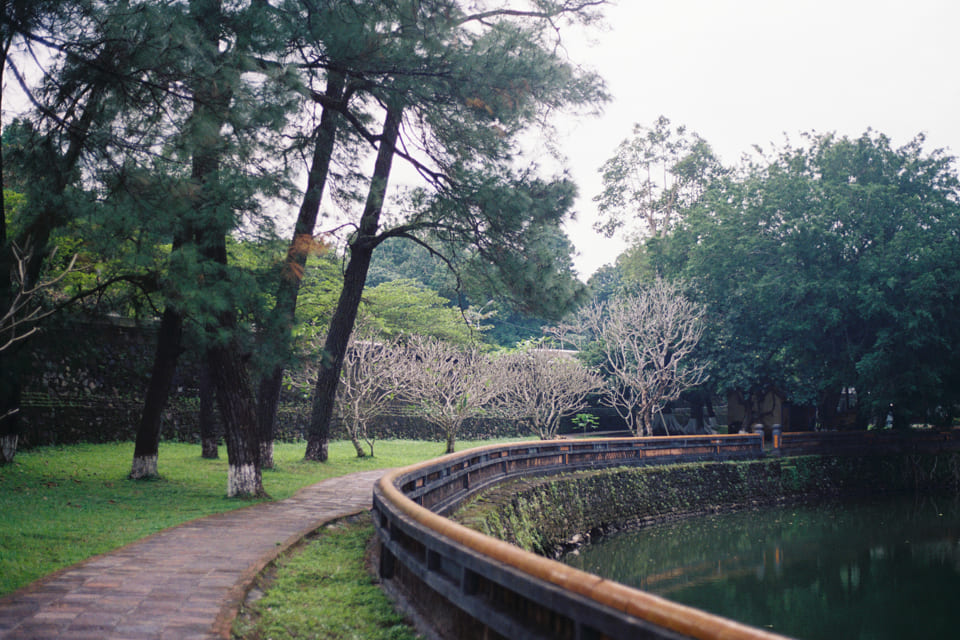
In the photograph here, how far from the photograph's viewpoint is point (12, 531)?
25.0 feet

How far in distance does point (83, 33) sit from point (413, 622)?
5.96m

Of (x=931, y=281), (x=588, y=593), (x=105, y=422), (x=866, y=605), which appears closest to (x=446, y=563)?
(x=588, y=593)

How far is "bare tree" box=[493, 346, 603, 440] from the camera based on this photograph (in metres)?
23.3

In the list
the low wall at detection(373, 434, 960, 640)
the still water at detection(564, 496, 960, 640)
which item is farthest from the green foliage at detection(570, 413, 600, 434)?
the low wall at detection(373, 434, 960, 640)

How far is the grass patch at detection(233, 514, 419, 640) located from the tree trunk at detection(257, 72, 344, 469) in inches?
183

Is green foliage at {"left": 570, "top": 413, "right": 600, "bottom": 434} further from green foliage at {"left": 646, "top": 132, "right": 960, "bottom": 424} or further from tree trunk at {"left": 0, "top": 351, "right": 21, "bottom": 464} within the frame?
tree trunk at {"left": 0, "top": 351, "right": 21, "bottom": 464}

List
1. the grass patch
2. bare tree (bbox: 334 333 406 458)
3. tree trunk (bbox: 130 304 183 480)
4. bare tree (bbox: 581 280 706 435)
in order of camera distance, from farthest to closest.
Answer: bare tree (bbox: 581 280 706 435)
bare tree (bbox: 334 333 406 458)
tree trunk (bbox: 130 304 183 480)
the grass patch

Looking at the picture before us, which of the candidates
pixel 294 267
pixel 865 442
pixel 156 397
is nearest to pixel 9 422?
pixel 156 397

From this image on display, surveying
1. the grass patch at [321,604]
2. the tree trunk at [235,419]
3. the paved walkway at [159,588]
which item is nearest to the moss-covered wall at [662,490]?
the grass patch at [321,604]

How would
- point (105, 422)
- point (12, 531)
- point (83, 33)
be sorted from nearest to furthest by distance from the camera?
point (83, 33) → point (12, 531) → point (105, 422)

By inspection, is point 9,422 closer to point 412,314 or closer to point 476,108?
point 476,108

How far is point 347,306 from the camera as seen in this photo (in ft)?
52.0

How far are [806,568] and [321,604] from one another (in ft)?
35.5

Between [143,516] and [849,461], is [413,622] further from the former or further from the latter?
[849,461]
